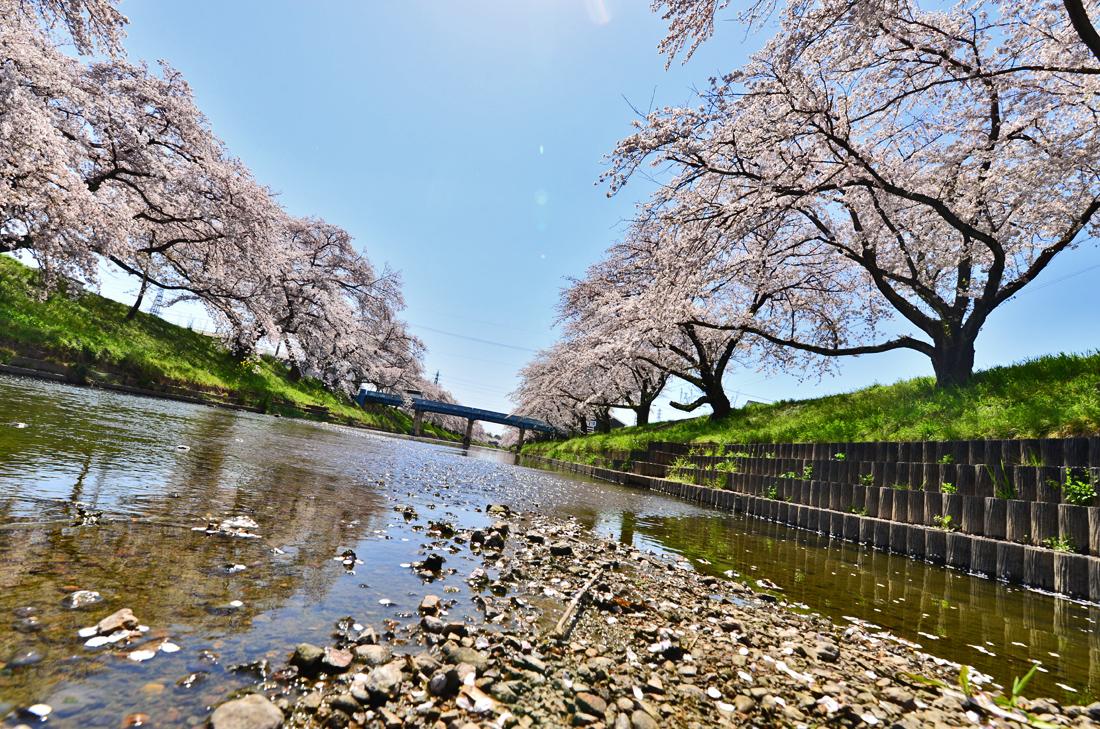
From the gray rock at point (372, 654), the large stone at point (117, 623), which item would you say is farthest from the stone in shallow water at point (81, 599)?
the gray rock at point (372, 654)

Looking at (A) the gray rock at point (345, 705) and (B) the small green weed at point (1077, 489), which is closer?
(A) the gray rock at point (345, 705)

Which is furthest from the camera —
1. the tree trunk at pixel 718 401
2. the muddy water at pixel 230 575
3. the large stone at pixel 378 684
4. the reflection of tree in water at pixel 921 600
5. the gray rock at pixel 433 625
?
the tree trunk at pixel 718 401

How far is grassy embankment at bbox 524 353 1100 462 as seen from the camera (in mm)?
6758

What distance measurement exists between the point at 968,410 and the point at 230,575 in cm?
1146

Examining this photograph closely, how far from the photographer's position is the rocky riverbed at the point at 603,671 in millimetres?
1814

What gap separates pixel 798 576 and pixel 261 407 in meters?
29.9

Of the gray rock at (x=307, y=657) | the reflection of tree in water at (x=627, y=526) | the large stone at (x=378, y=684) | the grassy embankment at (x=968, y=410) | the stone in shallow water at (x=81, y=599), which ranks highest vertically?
the grassy embankment at (x=968, y=410)

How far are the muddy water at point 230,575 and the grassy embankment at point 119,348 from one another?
47.8 feet

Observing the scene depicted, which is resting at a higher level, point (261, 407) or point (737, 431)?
point (737, 431)

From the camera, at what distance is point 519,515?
652 centimetres

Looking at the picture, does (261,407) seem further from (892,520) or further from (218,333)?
(892,520)

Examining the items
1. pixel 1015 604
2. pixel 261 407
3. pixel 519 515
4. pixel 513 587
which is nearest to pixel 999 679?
pixel 1015 604

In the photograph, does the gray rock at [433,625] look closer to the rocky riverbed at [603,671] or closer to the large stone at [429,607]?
the rocky riverbed at [603,671]

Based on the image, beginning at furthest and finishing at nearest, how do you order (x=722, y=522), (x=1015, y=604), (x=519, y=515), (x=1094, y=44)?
(x=722, y=522)
(x=1094, y=44)
(x=519, y=515)
(x=1015, y=604)
